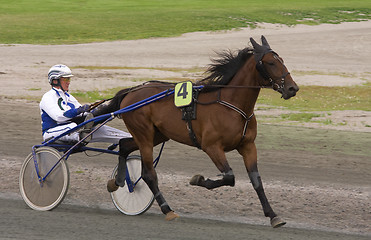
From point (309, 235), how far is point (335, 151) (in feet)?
16.7

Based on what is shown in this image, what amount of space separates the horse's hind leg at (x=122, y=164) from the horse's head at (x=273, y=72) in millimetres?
1753

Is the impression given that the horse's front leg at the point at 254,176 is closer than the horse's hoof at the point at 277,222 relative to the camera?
No

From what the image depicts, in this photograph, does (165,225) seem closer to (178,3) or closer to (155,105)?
(155,105)

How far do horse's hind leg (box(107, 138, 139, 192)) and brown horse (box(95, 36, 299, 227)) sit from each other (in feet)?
0.95

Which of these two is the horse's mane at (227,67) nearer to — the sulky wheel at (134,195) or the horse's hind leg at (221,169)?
the horse's hind leg at (221,169)

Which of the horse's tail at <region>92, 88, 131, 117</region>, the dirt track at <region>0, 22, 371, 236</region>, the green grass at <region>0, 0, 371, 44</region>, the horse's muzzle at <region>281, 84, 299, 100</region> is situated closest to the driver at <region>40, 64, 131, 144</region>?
the horse's tail at <region>92, 88, 131, 117</region>

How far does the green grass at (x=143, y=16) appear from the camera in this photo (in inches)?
1313

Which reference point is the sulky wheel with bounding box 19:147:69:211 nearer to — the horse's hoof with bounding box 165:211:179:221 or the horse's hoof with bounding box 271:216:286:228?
the horse's hoof with bounding box 165:211:179:221

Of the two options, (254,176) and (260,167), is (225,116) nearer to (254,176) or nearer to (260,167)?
(254,176)

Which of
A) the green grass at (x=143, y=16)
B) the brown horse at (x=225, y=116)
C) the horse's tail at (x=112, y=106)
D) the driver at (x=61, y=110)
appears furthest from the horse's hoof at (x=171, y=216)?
the green grass at (x=143, y=16)

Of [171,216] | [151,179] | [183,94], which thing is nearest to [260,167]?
[151,179]

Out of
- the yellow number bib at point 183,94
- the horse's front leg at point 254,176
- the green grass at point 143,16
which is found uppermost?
the yellow number bib at point 183,94

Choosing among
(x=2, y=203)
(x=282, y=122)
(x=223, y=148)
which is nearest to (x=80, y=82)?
(x=282, y=122)

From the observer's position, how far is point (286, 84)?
20.0ft
